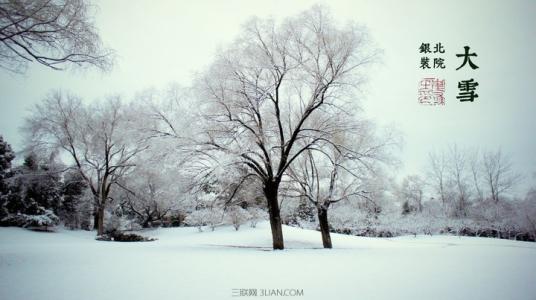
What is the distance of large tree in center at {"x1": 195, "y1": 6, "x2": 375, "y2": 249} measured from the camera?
38.5 feet

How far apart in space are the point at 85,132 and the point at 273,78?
19466 millimetres

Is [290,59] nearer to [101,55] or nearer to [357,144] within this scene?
[357,144]

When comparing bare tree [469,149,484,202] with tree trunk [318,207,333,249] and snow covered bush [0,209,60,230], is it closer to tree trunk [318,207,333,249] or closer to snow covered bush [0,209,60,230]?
tree trunk [318,207,333,249]

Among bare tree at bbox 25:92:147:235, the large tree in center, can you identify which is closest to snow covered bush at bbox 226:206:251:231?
bare tree at bbox 25:92:147:235

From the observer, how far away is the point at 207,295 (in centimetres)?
480

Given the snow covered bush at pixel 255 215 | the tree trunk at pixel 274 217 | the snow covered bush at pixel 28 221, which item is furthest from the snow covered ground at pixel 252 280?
the snow covered bush at pixel 28 221

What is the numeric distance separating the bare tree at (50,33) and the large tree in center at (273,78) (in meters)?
4.48

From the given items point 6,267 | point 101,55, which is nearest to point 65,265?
point 6,267

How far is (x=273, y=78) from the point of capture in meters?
12.8

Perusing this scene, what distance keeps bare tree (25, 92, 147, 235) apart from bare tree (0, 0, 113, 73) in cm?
1663

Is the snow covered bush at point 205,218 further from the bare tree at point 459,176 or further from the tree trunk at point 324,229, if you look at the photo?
the bare tree at point 459,176

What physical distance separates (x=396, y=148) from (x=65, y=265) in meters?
13.2

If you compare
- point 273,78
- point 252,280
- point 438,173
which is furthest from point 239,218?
point 438,173

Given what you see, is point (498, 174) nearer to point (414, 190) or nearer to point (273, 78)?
point (414, 190)
